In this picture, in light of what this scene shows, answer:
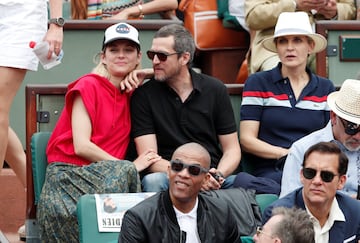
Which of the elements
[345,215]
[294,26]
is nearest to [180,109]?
[294,26]

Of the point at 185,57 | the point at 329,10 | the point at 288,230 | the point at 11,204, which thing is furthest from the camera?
the point at 329,10

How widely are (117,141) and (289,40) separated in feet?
4.56

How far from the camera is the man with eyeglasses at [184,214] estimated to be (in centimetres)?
598

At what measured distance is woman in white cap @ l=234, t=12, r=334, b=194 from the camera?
7.47 meters

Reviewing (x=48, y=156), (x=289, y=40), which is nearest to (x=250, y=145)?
(x=289, y=40)

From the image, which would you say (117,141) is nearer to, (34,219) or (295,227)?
(34,219)

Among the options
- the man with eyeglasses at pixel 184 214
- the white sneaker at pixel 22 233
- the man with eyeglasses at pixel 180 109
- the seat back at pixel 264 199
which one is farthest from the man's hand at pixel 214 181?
the white sneaker at pixel 22 233

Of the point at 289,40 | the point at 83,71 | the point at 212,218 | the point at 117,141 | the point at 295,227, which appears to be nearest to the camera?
the point at 295,227

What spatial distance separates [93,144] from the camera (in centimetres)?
702

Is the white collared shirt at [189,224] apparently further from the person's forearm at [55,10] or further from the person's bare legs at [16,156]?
the person's bare legs at [16,156]

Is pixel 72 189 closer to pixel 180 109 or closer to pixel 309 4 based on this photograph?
pixel 180 109

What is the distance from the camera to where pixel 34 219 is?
7.09m

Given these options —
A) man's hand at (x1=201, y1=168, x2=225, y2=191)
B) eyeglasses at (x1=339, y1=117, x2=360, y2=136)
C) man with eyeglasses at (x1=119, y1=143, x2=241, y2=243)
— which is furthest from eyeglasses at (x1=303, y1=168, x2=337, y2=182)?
man's hand at (x1=201, y1=168, x2=225, y2=191)

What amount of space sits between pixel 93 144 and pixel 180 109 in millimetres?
648
